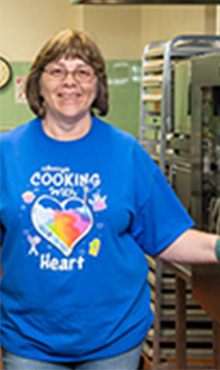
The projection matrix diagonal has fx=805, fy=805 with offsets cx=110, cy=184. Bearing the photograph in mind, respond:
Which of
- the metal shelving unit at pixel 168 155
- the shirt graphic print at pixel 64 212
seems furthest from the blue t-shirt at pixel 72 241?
the metal shelving unit at pixel 168 155

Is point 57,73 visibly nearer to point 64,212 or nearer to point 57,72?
point 57,72

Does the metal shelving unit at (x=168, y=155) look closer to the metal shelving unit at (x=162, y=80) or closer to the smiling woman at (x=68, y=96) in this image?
the metal shelving unit at (x=162, y=80)

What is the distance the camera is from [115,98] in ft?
6.60

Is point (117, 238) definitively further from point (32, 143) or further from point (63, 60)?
point (63, 60)

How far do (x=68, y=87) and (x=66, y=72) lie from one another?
0.10 ft

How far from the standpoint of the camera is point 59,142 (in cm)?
153

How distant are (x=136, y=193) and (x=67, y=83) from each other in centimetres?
25

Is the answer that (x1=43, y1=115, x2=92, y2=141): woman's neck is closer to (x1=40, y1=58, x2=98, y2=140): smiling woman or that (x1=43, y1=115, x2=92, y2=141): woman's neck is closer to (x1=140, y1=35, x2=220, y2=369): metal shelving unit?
(x1=40, y1=58, x2=98, y2=140): smiling woman

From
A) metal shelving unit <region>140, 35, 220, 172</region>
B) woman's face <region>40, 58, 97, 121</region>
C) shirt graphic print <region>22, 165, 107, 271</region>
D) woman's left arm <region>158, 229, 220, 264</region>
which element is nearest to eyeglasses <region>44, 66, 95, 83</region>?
woman's face <region>40, 58, 97, 121</region>

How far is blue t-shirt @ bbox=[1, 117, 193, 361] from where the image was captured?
1497 mm

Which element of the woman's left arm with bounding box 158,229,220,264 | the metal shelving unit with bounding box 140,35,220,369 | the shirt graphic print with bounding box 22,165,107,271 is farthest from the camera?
the metal shelving unit with bounding box 140,35,220,369

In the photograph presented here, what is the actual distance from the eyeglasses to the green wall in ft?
0.69

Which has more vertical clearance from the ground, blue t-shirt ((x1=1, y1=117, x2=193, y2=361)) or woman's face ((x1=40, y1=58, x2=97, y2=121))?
woman's face ((x1=40, y1=58, x2=97, y2=121))

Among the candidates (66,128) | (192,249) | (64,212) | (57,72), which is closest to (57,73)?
(57,72)
